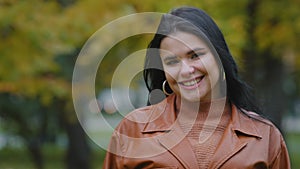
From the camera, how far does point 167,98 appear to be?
3.12 meters

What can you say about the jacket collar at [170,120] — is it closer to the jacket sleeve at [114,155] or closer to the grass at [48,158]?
the jacket sleeve at [114,155]

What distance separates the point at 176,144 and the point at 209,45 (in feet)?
1.25

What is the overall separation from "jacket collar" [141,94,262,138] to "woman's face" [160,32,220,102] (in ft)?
0.29

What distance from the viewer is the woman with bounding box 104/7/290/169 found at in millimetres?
2936

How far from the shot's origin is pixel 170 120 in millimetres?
3053

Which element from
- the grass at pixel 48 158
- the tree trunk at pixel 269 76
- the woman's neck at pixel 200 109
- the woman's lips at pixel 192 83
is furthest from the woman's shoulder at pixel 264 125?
the grass at pixel 48 158

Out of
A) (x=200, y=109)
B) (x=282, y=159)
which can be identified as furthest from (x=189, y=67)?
(x=282, y=159)

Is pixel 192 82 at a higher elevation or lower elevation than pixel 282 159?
higher

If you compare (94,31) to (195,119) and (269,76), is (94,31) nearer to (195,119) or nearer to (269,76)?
(269,76)

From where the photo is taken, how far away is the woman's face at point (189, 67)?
295cm

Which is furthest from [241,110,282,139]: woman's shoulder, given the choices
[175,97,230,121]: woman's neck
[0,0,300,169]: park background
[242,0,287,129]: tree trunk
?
[242,0,287,129]: tree trunk

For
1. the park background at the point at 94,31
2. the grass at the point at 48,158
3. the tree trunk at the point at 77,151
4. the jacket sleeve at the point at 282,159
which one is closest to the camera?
the jacket sleeve at the point at 282,159

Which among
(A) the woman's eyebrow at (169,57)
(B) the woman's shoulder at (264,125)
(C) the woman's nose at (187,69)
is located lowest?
(B) the woman's shoulder at (264,125)

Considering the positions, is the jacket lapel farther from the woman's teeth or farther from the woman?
the woman's teeth
